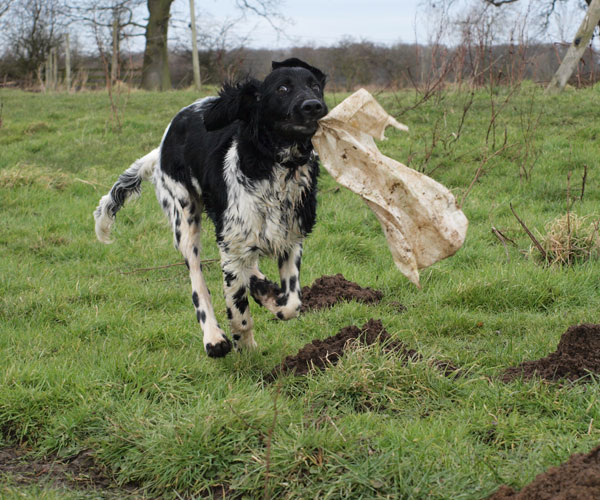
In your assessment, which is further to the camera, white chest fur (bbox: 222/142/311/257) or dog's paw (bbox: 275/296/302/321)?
dog's paw (bbox: 275/296/302/321)

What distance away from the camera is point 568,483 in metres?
2.14

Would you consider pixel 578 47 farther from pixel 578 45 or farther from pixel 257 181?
pixel 257 181

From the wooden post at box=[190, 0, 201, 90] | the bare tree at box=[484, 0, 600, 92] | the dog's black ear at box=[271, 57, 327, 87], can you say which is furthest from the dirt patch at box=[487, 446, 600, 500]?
the wooden post at box=[190, 0, 201, 90]

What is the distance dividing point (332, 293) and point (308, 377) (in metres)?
1.57

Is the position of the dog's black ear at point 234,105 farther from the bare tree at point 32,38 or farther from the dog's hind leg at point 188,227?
the bare tree at point 32,38

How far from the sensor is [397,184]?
3.31m

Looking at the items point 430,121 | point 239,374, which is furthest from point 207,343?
point 430,121

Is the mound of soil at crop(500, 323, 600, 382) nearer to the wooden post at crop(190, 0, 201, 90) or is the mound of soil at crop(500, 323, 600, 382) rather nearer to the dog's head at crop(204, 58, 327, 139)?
the dog's head at crop(204, 58, 327, 139)

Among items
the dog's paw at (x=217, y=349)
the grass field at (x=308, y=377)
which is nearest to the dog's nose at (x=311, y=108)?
the grass field at (x=308, y=377)

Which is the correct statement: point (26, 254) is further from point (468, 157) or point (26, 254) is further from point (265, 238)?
point (468, 157)

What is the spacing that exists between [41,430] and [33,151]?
866cm

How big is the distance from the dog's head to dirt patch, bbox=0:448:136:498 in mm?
1840

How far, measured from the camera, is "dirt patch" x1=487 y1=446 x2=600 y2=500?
205 centimetres

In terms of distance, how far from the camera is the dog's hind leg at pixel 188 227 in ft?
13.4
